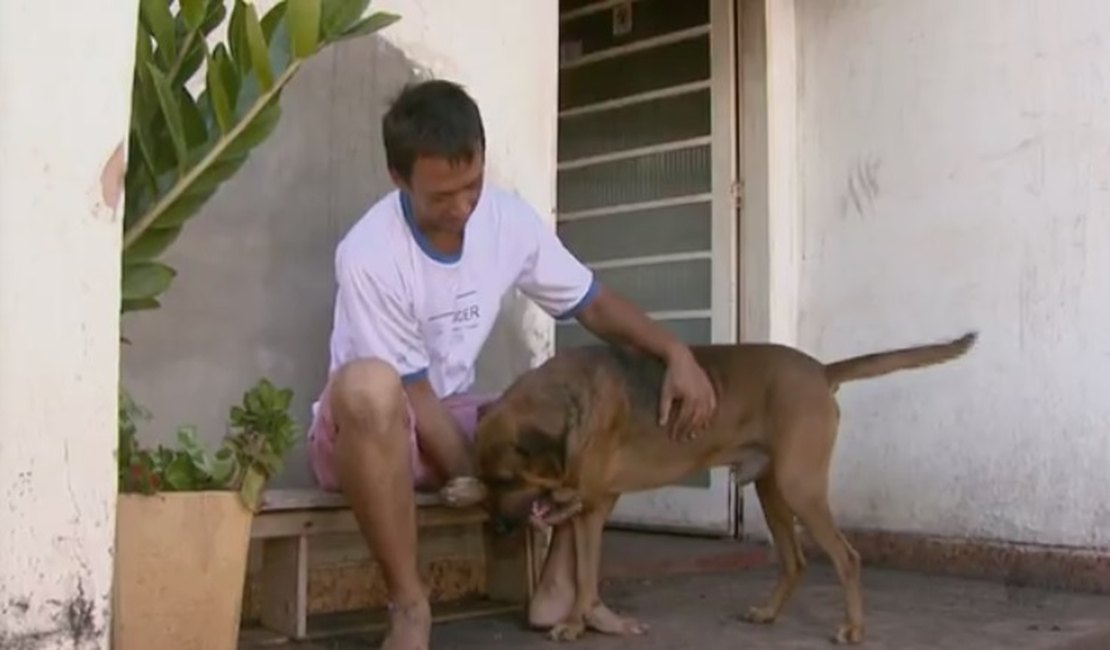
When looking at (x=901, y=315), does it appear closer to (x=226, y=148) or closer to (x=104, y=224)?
(x=226, y=148)

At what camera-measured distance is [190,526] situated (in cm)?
267

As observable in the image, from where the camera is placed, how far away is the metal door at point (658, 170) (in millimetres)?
5582

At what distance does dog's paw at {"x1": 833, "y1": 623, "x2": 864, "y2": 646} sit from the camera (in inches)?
136

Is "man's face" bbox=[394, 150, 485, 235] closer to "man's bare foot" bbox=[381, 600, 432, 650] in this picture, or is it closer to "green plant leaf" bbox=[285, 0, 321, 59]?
"green plant leaf" bbox=[285, 0, 321, 59]

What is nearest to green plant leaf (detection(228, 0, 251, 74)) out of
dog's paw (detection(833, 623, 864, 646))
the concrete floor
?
the concrete floor

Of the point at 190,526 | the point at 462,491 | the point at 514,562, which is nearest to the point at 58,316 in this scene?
the point at 190,526

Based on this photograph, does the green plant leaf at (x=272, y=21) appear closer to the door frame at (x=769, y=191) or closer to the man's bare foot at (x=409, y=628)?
the man's bare foot at (x=409, y=628)

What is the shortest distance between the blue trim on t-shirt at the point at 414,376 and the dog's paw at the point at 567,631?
0.81 m

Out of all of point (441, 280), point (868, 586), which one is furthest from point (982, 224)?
point (441, 280)

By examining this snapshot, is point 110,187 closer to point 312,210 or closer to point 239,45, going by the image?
point 239,45

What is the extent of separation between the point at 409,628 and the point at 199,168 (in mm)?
1193

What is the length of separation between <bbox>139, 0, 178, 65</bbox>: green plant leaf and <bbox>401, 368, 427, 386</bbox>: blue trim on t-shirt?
1.02 m

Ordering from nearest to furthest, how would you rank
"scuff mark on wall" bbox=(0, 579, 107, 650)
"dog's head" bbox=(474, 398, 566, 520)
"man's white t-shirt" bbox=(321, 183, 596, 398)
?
"scuff mark on wall" bbox=(0, 579, 107, 650)
"man's white t-shirt" bbox=(321, 183, 596, 398)
"dog's head" bbox=(474, 398, 566, 520)

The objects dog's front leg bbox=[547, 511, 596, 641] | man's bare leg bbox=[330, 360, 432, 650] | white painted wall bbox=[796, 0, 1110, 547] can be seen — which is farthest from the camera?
white painted wall bbox=[796, 0, 1110, 547]
